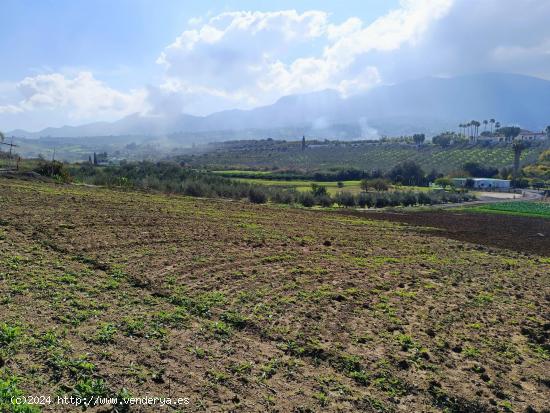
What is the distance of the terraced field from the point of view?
22.1 ft

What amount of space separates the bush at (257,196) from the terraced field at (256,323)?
2942 cm

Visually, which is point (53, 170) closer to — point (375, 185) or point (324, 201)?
point (324, 201)

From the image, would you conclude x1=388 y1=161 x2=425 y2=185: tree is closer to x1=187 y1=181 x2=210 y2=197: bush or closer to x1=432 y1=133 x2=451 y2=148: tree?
x1=187 y1=181 x2=210 y2=197: bush

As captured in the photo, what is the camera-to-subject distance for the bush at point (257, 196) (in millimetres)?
47219

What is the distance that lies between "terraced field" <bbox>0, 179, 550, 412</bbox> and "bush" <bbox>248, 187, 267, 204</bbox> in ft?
96.5

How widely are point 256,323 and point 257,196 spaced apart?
38361 mm

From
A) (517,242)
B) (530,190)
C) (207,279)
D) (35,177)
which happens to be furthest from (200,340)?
(530,190)

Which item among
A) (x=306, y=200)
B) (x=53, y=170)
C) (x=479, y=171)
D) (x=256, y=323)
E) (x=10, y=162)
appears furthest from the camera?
(x=479, y=171)

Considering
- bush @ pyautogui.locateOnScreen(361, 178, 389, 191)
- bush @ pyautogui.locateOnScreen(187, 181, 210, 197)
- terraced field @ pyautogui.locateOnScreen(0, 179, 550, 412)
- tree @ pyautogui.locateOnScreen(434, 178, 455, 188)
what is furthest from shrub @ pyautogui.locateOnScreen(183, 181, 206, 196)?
tree @ pyautogui.locateOnScreen(434, 178, 455, 188)

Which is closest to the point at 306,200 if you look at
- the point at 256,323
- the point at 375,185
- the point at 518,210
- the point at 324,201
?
the point at 324,201

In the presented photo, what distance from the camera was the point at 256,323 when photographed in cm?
929

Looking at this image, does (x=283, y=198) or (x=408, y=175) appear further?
(x=408, y=175)

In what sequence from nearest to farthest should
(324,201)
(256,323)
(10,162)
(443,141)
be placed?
(256,323), (10,162), (324,201), (443,141)

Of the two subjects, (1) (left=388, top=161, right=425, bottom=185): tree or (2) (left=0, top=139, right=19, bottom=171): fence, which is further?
(1) (left=388, top=161, right=425, bottom=185): tree
